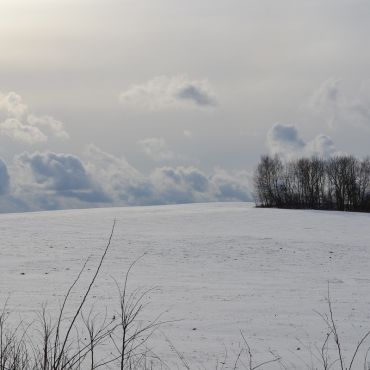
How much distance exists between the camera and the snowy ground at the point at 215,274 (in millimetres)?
11359

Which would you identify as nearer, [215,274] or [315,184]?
[215,274]

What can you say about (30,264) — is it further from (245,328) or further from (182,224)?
(182,224)

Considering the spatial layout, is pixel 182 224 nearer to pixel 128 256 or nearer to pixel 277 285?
pixel 128 256

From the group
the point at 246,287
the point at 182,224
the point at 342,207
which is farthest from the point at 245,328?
the point at 342,207

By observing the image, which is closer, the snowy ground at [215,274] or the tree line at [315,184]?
the snowy ground at [215,274]

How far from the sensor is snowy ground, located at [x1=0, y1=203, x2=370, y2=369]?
37.3 ft

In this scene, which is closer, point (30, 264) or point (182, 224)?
point (30, 264)

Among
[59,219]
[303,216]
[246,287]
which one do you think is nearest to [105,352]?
[246,287]

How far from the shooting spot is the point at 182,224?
3678cm

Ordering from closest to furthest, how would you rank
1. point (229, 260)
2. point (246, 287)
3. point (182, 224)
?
point (246, 287) < point (229, 260) < point (182, 224)

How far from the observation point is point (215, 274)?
1953cm

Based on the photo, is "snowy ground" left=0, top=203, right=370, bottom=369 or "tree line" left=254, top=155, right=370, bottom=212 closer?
"snowy ground" left=0, top=203, right=370, bottom=369

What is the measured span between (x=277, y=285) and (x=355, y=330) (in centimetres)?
586

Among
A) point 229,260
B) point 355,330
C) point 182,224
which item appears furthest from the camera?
point 182,224
